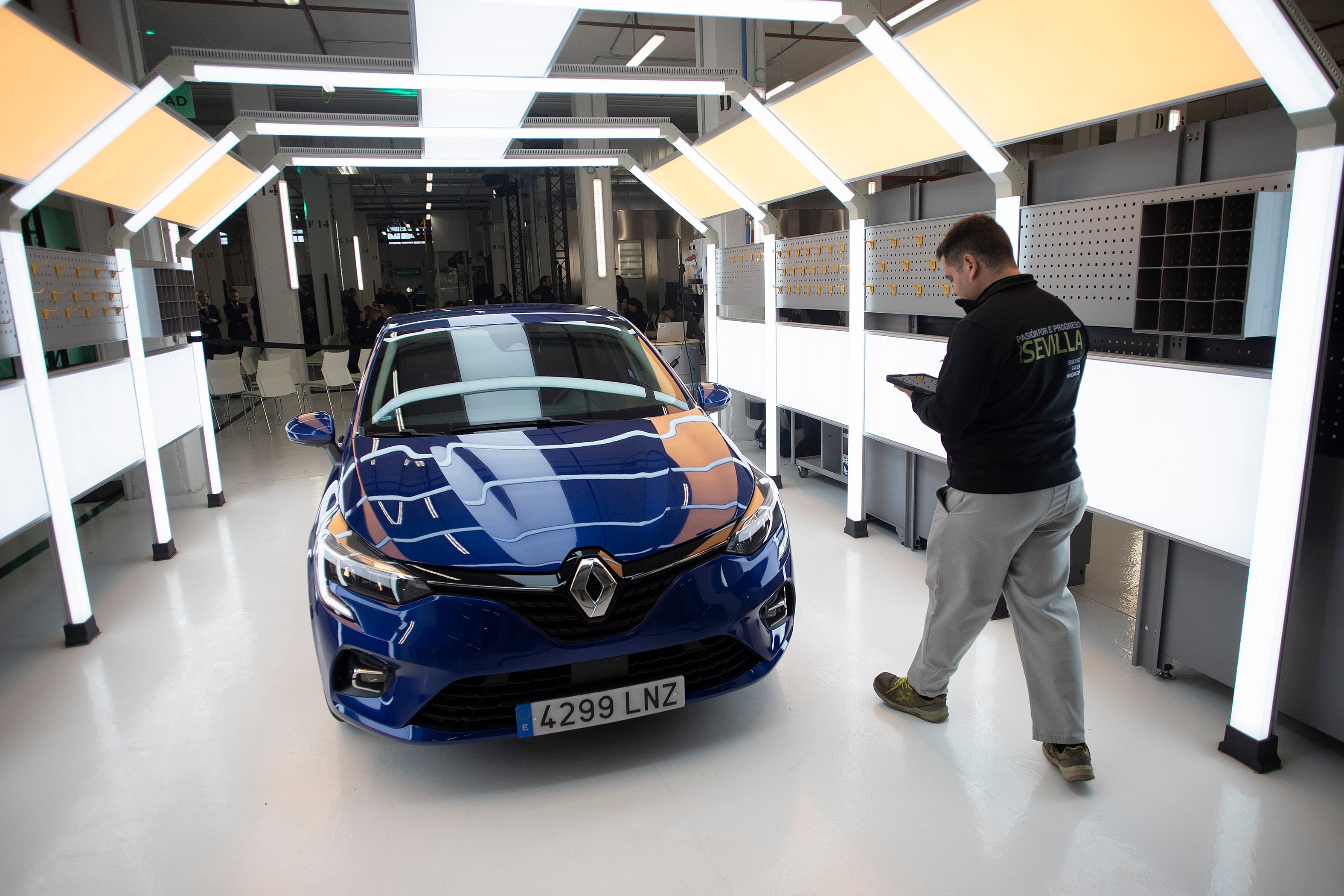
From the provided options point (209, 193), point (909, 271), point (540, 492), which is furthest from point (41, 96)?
point (909, 271)

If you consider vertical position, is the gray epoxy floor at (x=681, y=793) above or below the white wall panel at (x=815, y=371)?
below

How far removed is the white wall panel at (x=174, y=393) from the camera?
5.06m

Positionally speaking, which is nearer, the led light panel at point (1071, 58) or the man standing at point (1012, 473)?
the man standing at point (1012, 473)

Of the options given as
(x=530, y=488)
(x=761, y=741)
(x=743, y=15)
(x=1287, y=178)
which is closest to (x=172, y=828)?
(x=530, y=488)

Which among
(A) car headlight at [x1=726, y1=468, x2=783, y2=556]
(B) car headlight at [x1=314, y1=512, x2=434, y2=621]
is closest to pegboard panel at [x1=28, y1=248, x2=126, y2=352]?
(B) car headlight at [x1=314, y1=512, x2=434, y2=621]

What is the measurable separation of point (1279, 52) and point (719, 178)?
3.82 m

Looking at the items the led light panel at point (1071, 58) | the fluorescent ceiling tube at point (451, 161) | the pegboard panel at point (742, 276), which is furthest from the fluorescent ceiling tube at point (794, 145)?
the fluorescent ceiling tube at point (451, 161)

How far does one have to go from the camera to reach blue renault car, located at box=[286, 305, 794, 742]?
81.7 inches

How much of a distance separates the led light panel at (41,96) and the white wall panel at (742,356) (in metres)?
4.06

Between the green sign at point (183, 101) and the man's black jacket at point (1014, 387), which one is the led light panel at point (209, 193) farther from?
the man's black jacket at point (1014, 387)

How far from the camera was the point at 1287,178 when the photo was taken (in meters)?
2.27

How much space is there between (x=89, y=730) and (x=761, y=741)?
7.82 feet

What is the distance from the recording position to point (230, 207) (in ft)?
21.2

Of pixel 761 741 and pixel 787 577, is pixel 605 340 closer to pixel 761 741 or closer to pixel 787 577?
pixel 787 577
